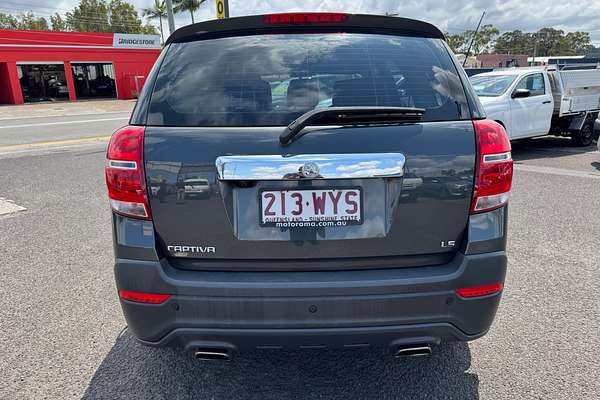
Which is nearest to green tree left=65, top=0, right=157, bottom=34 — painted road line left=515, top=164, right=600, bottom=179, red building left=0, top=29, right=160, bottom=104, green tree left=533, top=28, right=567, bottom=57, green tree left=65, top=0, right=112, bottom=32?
green tree left=65, top=0, right=112, bottom=32

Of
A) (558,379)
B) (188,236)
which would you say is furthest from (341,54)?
(558,379)

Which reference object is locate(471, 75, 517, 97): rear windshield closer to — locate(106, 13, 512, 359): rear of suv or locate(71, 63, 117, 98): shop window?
locate(106, 13, 512, 359): rear of suv

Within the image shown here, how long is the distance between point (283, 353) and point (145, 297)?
107 cm

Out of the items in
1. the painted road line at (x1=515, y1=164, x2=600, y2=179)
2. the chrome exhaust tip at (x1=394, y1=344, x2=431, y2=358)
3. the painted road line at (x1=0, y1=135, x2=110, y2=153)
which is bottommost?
the painted road line at (x1=515, y1=164, x2=600, y2=179)

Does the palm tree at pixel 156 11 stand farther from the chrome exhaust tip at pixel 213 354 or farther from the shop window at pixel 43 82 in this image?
the chrome exhaust tip at pixel 213 354

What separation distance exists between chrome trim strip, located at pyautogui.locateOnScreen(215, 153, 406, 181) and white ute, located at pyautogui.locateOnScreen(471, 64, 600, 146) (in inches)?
309

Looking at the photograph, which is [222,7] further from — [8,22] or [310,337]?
[8,22]

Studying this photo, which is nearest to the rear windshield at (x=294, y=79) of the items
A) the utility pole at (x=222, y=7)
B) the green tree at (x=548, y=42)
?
the utility pole at (x=222, y=7)

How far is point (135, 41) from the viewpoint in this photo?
36031 millimetres

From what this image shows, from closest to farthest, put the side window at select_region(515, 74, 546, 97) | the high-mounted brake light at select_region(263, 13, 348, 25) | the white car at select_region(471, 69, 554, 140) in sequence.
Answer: the high-mounted brake light at select_region(263, 13, 348, 25)
the white car at select_region(471, 69, 554, 140)
the side window at select_region(515, 74, 546, 97)

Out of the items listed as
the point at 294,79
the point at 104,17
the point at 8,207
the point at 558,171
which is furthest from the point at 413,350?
the point at 104,17

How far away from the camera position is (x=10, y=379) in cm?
245

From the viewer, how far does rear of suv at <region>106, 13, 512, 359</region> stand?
1.81m

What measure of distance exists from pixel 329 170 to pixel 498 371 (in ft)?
5.38
